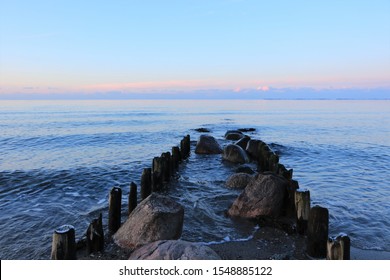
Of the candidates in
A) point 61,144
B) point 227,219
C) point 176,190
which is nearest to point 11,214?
point 176,190

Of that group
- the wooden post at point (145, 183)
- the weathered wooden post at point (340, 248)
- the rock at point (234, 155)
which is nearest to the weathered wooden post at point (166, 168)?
the wooden post at point (145, 183)

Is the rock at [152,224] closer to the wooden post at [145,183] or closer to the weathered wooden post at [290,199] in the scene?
the wooden post at [145,183]

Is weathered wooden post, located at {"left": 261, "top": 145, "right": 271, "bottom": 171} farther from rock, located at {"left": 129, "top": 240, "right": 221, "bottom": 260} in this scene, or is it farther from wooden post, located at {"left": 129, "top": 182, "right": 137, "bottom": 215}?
rock, located at {"left": 129, "top": 240, "right": 221, "bottom": 260}

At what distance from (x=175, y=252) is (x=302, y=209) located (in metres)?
4.17

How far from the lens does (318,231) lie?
6.59 meters

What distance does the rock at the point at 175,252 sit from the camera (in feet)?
17.0

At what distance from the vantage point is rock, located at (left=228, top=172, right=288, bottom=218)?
8.91 metres

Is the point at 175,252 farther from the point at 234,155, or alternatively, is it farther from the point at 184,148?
the point at 184,148

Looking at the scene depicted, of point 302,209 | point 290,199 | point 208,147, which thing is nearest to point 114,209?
point 302,209

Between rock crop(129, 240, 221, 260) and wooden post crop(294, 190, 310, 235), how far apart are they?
348cm

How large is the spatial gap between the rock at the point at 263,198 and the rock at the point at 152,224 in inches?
97.2

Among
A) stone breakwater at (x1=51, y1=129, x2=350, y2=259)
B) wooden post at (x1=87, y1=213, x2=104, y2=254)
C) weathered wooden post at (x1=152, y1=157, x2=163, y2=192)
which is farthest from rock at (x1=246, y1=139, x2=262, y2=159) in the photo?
wooden post at (x1=87, y1=213, x2=104, y2=254)
